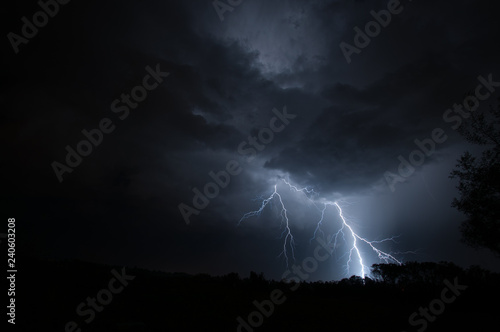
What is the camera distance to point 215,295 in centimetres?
1162

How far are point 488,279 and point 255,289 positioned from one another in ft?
65.5

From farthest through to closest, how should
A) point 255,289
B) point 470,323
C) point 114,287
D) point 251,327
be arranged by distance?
point 255,289 → point 470,323 → point 114,287 → point 251,327

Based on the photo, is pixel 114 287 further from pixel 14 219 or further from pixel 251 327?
pixel 251 327

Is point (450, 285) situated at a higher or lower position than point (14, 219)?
higher

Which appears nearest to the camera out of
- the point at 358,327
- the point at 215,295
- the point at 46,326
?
the point at 46,326

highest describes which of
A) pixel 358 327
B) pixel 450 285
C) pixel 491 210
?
pixel 491 210

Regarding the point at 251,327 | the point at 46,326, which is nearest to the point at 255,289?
the point at 251,327

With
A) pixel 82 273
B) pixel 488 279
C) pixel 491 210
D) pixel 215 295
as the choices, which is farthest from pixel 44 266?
pixel 488 279

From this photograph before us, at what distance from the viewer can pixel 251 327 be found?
27.3 feet

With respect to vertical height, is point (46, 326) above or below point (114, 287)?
below

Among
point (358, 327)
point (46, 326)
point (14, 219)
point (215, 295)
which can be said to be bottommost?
point (46, 326)

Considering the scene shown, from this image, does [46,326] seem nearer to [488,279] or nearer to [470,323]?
[470,323]

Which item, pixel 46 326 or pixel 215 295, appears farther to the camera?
pixel 215 295

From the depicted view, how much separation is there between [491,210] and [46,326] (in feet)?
63.1
